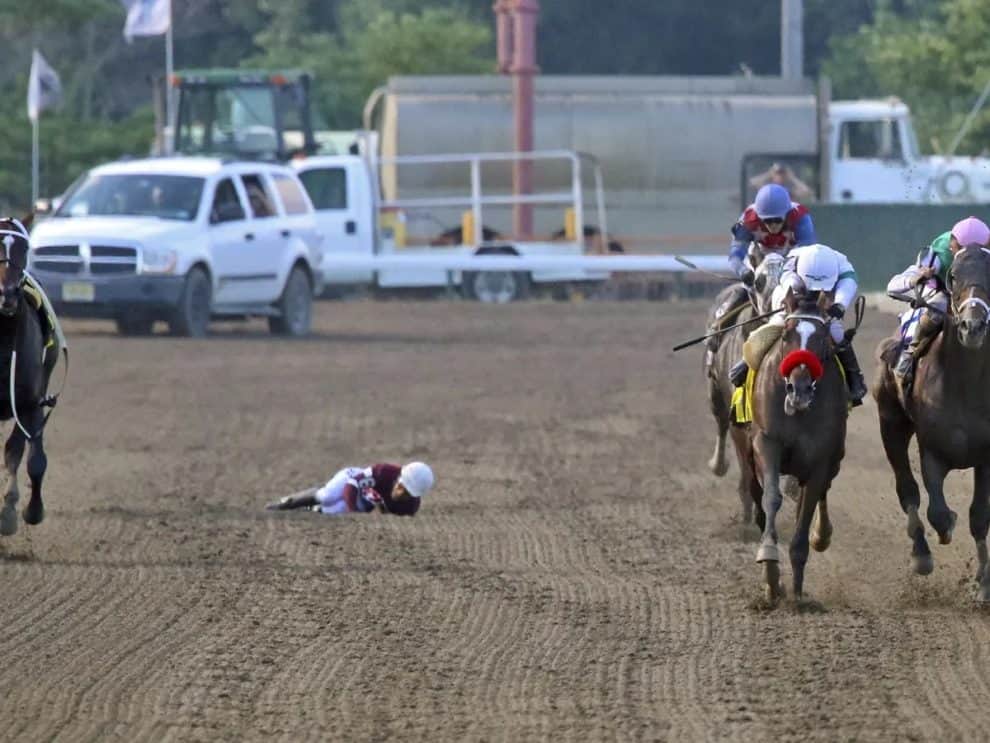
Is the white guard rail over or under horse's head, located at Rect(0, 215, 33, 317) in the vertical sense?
under

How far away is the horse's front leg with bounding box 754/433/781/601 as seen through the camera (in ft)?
32.8

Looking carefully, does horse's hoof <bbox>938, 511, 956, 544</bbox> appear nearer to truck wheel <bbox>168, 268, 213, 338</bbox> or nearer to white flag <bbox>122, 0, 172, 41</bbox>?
truck wheel <bbox>168, 268, 213, 338</bbox>

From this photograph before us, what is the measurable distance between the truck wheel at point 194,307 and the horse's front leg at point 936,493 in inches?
613

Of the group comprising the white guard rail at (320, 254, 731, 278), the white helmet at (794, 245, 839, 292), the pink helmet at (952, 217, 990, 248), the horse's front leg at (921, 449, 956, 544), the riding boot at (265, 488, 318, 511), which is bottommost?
the white guard rail at (320, 254, 731, 278)

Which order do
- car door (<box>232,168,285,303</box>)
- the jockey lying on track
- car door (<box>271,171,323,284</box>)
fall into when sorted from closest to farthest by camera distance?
the jockey lying on track
car door (<box>232,168,285,303</box>)
car door (<box>271,171,323,284</box>)

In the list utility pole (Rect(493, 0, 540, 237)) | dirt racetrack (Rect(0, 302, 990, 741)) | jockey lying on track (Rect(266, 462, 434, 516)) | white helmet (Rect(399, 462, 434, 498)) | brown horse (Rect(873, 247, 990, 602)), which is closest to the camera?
dirt racetrack (Rect(0, 302, 990, 741))

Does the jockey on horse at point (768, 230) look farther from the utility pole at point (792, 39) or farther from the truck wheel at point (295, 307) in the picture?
the utility pole at point (792, 39)

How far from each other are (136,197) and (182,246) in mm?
1497

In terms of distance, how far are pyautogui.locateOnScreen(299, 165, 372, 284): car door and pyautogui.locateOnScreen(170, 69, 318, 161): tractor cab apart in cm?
64

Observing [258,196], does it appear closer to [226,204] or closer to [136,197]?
[226,204]

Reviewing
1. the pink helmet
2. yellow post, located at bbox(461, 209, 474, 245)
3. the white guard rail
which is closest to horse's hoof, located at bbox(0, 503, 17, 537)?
the pink helmet

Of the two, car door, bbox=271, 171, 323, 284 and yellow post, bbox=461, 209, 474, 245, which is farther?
yellow post, bbox=461, 209, 474, 245

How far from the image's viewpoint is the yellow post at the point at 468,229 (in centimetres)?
3469

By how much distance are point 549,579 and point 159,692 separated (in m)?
3.37
